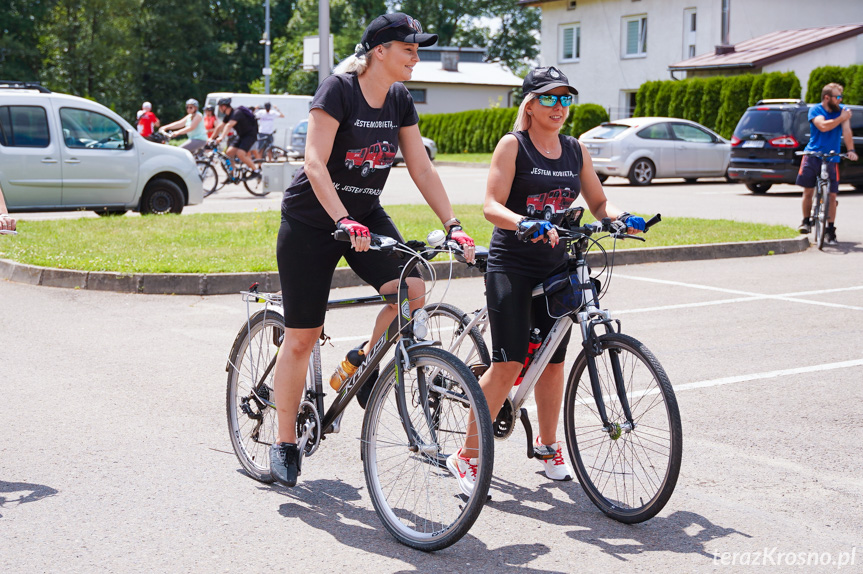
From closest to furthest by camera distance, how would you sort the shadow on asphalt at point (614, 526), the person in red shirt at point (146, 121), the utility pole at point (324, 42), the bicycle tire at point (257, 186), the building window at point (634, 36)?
1. the shadow on asphalt at point (614, 526)
2. the utility pole at point (324, 42)
3. the bicycle tire at point (257, 186)
4. the person in red shirt at point (146, 121)
5. the building window at point (634, 36)

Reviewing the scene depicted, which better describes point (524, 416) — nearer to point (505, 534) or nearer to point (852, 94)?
point (505, 534)

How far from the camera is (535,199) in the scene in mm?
4527

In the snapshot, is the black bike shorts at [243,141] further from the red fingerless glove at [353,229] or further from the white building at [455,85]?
the white building at [455,85]

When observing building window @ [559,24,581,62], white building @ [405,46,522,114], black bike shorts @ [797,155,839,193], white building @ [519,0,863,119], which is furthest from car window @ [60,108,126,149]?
white building @ [405,46,522,114]

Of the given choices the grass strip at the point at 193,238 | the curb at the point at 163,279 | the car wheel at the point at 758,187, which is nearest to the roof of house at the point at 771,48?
the car wheel at the point at 758,187

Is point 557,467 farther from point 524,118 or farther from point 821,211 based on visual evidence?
point 821,211

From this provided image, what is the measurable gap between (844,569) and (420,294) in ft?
6.03

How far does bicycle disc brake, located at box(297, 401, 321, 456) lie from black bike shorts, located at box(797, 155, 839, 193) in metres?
9.87

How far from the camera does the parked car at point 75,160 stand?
579 inches

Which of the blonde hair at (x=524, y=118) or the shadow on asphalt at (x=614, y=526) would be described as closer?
the shadow on asphalt at (x=614, y=526)

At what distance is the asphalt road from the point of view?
3.85 meters

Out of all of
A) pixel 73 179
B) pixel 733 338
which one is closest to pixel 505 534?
pixel 733 338

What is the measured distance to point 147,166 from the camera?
1577cm

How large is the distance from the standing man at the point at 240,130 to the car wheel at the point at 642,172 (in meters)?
8.89
